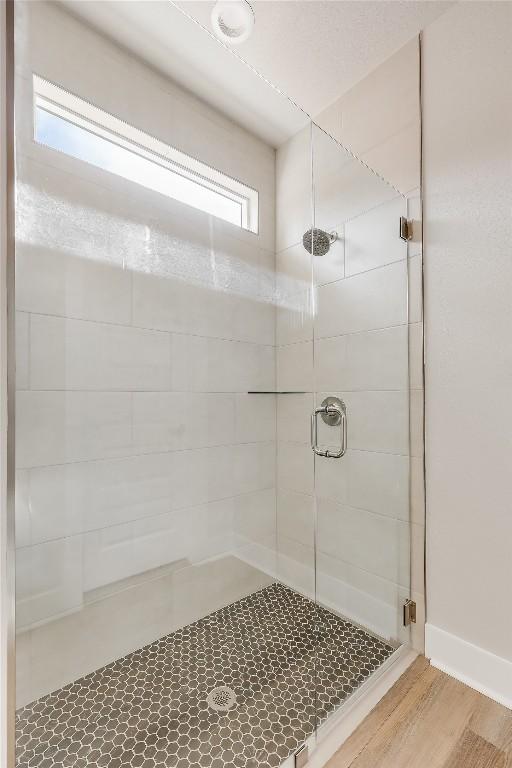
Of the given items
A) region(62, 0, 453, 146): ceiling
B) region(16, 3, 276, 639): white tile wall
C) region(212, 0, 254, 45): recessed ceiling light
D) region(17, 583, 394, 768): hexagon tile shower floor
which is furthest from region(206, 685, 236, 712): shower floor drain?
region(212, 0, 254, 45): recessed ceiling light

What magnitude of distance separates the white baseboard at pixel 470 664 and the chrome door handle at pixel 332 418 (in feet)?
2.59

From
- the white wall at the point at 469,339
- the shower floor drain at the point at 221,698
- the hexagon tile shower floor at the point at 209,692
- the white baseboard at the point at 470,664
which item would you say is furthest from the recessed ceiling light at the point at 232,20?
the white baseboard at the point at 470,664

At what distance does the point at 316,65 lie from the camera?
5.57 feet

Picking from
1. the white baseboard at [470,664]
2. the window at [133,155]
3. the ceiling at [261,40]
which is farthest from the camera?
the ceiling at [261,40]

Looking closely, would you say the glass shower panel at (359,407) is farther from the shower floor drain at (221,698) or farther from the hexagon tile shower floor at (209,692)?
the shower floor drain at (221,698)

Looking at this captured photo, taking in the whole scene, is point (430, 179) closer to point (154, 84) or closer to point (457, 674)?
point (154, 84)

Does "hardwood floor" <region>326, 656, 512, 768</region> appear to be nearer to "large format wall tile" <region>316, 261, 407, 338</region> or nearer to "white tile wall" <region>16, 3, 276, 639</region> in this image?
"white tile wall" <region>16, 3, 276, 639</region>

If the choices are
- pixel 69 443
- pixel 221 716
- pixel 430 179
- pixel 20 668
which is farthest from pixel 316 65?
pixel 221 716

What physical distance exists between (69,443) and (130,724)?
805 millimetres

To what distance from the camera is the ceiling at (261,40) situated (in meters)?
1.40

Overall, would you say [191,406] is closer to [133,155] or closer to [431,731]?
[133,155]

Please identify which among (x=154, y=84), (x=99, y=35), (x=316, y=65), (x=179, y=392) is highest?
(x=316, y=65)

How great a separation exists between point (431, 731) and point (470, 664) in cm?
32

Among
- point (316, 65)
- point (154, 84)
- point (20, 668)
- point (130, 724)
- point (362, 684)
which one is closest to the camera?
point (20, 668)
